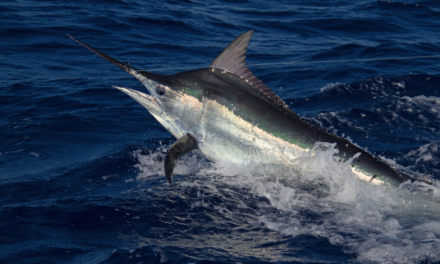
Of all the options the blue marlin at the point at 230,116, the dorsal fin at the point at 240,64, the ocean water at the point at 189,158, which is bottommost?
the ocean water at the point at 189,158

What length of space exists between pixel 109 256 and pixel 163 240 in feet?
1.64

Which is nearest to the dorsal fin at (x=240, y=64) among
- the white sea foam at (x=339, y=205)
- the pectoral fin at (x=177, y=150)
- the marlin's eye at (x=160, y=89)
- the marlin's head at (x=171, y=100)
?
the marlin's head at (x=171, y=100)

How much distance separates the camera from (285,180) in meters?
4.86

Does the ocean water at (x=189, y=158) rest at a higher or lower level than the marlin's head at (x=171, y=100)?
lower

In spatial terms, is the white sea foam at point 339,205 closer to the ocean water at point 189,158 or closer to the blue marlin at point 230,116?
the ocean water at point 189,158

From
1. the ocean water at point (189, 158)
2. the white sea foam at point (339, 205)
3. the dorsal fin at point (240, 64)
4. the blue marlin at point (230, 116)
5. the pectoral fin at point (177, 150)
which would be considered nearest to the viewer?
the white sea foam at point (339, 205)

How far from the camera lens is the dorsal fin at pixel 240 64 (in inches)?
189

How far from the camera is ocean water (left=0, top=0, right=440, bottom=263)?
3777 millimetres

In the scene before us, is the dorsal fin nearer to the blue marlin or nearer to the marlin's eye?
the blue marlin

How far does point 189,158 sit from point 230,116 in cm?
140

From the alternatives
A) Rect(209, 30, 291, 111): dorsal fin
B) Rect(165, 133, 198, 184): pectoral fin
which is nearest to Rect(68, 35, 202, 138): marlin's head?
Rect(165, 133, 198, 184): pectoral fin

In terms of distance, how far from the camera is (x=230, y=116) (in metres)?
4.75

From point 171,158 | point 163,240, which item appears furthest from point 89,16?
point 163,240

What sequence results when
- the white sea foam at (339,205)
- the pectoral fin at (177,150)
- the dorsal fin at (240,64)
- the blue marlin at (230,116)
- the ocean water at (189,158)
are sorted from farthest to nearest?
the dorsal fin at (240,64)
the blue marlin at (230,116)
the pectoral fin at (177,150)
the ocean water at (189,158)
the white sea foam at (339,205)
